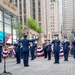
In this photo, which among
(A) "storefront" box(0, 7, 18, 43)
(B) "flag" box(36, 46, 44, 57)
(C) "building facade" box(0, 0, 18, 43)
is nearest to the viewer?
(B) "flag" box(36, 46, 44, 57)

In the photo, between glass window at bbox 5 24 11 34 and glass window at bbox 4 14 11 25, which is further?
glass window at bbox 5 24 11 34

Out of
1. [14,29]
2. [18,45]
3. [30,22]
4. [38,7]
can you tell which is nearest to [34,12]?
[38,7]

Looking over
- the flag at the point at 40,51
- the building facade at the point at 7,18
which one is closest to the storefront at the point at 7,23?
Answer: the building facade at the point at 7,18

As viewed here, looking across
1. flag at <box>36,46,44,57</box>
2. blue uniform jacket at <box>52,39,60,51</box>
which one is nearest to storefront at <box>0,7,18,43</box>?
flag at <box>36,46,44,57</box>

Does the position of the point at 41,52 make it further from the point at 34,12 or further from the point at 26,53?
the point at 34,12

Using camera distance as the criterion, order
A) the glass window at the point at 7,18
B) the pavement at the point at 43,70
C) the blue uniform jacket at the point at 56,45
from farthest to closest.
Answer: the glass window at the point at 7,18 < the blue uniform jacket at the point at 56,45 < the pavement at the point at 43,70

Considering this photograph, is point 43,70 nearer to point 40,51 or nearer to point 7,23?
point 40,51

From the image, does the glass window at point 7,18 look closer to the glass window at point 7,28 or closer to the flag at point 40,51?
the glass window at point 7,28

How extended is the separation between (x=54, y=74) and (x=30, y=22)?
98.0 metres

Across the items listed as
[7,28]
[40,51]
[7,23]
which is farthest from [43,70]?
[7,23]

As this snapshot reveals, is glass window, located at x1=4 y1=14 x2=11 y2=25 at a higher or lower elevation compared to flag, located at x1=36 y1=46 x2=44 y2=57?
higher

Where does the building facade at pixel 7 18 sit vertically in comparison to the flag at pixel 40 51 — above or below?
above

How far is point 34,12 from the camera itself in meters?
144

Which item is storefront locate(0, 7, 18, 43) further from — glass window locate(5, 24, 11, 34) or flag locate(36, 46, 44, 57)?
flag locate(36, 46, 44, 57)
